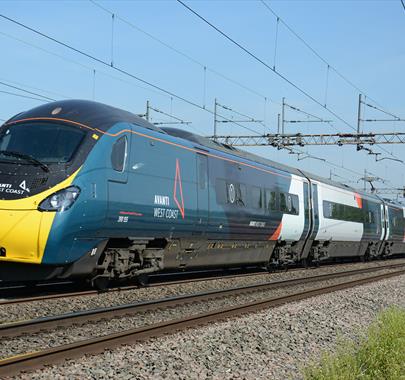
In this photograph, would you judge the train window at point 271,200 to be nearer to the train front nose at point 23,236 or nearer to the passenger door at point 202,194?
the passenger door at point 202,194

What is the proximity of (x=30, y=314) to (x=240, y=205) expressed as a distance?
718cm

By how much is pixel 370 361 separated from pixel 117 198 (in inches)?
206

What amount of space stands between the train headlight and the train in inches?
0.6

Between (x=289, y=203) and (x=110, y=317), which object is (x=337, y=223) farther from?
(x=110, y=317)

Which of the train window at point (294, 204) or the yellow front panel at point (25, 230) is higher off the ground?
the train window at point (294, 204)

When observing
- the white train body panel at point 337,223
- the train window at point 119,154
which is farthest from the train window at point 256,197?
the train window at point 119,154

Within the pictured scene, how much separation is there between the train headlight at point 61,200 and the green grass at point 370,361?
4426mm

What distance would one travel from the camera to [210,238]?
13.1m

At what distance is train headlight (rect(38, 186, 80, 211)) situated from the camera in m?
8.72

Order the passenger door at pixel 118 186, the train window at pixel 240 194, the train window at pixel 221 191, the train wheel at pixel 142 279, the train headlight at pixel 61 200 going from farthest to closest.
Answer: the train window at pixel 240 194, the train window at pixel 221 191, the train wheel at pixel 142 279, the passenger door at pixel 118 186, the train headlight at pixel 61 200

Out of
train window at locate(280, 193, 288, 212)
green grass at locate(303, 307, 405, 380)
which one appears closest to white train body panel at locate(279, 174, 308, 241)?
train window at locate(280, 193, 288, 212)

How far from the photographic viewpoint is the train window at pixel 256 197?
15.2m

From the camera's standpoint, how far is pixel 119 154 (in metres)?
10.0

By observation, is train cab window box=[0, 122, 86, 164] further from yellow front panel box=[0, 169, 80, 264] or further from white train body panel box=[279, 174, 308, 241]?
white train body panel box=[279, 174, 308, 241]
